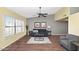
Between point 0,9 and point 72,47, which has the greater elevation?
point 0,9

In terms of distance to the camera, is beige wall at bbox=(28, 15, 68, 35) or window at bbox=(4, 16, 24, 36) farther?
beige wall at bbox=(28, 15, 68, 35)

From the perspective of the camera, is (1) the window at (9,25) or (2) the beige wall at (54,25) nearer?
(1) the window at (9,25)

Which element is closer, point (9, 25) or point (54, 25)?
point (9, 25)
